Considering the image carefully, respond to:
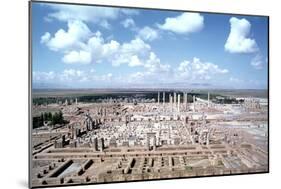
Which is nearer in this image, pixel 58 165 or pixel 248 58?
pixel 58 165

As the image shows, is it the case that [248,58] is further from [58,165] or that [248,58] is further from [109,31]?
[58,165]

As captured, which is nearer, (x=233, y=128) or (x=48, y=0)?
(x=48, y=0)

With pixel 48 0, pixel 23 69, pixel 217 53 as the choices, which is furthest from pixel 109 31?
pixel 217 53

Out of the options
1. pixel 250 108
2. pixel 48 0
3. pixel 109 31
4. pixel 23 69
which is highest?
pixel 48 0

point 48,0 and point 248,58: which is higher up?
point 48,0
